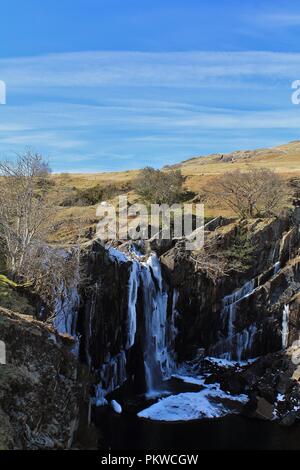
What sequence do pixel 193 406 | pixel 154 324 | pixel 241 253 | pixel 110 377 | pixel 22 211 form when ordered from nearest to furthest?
pixel 22 211, pixel 193 406, pixel 110 377, pixel 154 324, pixel 241 253

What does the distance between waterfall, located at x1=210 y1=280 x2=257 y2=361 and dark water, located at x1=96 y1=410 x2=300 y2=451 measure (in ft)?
36.3

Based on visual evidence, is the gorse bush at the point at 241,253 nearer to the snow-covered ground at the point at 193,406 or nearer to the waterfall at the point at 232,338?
the waterfall at the point at 232,338

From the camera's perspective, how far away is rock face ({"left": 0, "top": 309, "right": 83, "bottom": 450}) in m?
16.2

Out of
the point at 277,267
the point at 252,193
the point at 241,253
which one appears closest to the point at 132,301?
the point at 241,253

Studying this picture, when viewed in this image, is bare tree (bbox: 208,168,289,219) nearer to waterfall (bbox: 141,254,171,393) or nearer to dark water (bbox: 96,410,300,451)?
waterfall (bbox: 141,254,171,393)

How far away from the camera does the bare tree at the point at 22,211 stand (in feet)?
103

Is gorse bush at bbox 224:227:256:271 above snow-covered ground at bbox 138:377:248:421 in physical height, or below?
above

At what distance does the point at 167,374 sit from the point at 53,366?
90.3 feet

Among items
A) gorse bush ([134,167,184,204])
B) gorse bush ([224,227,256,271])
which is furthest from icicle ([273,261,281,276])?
gorse bush ([134,167,184,204])

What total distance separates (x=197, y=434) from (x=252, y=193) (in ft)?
95.8

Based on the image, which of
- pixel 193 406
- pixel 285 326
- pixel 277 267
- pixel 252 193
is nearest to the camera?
pixel 193 406

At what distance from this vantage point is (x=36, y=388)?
17812 mm

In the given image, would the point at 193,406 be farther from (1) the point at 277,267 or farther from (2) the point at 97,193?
(2) the point at 97,193
